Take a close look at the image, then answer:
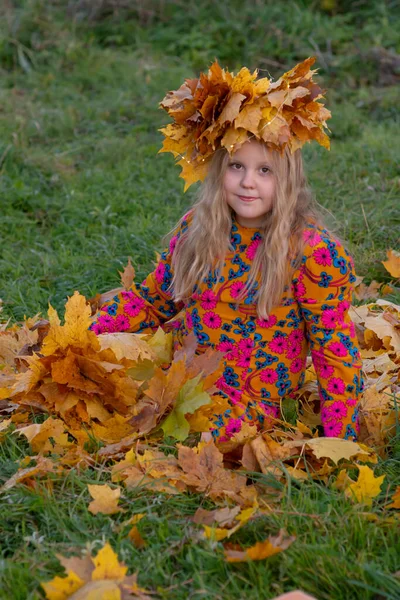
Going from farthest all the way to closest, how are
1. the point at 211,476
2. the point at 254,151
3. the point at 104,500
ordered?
1. the point at 254,151
2. the point at 211,476
3. the point at 104,500

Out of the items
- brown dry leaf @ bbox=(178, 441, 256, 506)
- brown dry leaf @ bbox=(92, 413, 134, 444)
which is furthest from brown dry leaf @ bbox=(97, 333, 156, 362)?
brown dry leaf @ bbox=(178, 441, 256, 506)

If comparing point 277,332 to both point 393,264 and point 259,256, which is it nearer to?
point 259,256

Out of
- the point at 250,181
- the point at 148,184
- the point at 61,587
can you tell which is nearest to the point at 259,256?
the point at 250,181

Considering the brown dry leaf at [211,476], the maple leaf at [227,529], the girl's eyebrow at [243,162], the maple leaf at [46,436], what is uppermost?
the girl's eyebrow at [243,162]

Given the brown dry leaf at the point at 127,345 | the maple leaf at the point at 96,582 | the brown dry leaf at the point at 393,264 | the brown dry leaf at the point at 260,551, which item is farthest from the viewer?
the brown dry leaf at the point at 393,264

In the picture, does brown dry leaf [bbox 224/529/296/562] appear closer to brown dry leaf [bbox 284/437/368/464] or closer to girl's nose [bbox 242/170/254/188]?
brown dry leaf [bbox 284/437/368/464]

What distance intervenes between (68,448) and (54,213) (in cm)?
250

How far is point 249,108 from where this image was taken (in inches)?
102

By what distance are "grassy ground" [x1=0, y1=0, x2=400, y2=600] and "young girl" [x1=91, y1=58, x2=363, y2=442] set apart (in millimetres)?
260

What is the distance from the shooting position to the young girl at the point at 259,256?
2.61 metres

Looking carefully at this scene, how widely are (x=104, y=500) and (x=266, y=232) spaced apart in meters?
1.01

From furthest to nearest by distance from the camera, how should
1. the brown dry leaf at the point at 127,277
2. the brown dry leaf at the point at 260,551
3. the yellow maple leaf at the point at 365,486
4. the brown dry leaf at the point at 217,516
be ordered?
the brown dry leaf at the point at 127,277 < the yellow maple leaf at the point at 365,486 < the brown dry leaf at the point at 217,516 < the brown dry leaf at the point at 260,551

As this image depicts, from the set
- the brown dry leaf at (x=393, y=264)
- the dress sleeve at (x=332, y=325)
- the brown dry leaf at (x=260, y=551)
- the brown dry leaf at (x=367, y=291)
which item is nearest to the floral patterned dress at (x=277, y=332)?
the dress sleeve at (x=332, y=325)

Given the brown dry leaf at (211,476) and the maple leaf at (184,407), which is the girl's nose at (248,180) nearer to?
the maple leaf at (184,407)
